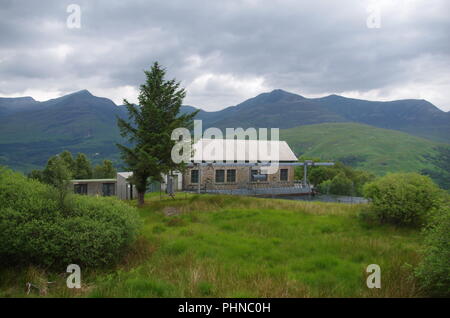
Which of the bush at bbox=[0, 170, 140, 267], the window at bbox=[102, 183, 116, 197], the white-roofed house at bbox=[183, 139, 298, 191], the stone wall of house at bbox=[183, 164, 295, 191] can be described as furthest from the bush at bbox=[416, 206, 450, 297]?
the window at bbox=[102, 183, 116, 197]

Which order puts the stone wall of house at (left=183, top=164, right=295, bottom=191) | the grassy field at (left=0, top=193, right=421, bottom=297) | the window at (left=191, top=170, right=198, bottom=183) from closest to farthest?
1. the grassy field at (left=0, top=193, right=421, bottom=297)
2. the stone wall of house at (left=183, top=164, right=295, bottom=191)
3. the window at (left=191, top=170, right=198, bottom=183)

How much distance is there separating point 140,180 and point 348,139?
188 meters

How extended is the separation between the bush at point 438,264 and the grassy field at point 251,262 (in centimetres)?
35

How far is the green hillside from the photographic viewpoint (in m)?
132

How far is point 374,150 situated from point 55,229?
563 ft

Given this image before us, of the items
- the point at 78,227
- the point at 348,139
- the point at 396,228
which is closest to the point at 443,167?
the point at 348,139

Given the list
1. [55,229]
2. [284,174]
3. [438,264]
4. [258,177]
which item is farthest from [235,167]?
[438,264]

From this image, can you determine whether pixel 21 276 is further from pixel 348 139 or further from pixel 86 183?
pixel 348 139

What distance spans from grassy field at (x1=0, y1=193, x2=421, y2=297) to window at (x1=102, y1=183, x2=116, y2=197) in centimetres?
2313

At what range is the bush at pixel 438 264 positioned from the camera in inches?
214

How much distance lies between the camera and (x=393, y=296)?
5664 millimetres

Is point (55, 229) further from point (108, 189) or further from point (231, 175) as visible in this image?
point (108, 189)

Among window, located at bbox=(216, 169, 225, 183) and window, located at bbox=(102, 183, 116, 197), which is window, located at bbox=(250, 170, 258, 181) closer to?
window, located at bbox=(216, 169, 225, 183)

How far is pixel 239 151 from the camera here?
101 feet
